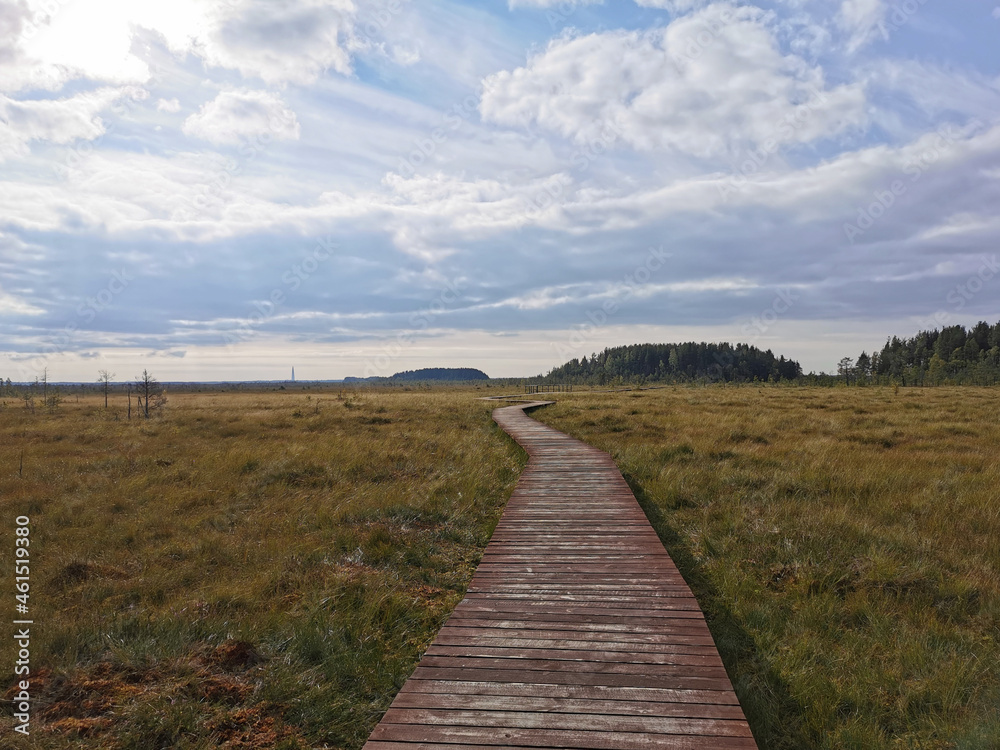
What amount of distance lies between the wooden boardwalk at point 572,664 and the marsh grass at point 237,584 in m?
0.77

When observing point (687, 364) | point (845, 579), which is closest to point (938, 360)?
point (687, 364)

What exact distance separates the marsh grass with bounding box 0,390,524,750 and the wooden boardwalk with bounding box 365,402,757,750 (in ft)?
2.51

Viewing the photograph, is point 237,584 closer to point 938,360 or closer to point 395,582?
point 395,582

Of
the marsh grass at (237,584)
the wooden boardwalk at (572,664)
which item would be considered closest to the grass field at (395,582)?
the marsh grass at (237,584)

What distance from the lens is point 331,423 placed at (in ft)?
76.0

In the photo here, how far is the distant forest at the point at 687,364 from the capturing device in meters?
118

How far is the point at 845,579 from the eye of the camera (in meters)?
6.16

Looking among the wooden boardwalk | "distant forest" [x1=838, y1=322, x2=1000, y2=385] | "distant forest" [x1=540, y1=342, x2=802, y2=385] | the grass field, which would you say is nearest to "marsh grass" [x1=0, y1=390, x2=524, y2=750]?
the grass field

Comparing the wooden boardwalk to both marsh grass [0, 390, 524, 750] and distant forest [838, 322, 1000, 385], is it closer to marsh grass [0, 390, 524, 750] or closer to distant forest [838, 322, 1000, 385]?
marsh grass [0, 390, 524, 750]

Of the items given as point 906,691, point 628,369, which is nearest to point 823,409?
point 906,691

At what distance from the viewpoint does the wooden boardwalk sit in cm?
307

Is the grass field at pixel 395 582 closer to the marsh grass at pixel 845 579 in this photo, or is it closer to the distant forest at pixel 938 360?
the marsh grass at pixel 845 579

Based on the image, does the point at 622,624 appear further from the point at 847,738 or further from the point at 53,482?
the point at 53,482

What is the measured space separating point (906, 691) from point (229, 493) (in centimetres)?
1092
